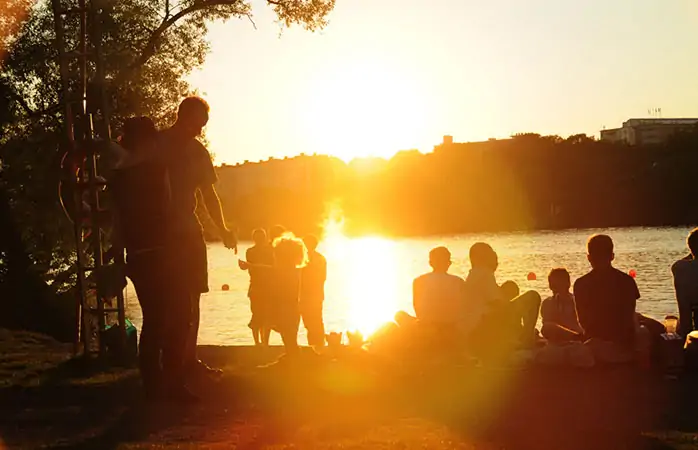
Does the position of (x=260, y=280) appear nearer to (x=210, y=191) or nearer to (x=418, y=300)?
(x=418, y=300)

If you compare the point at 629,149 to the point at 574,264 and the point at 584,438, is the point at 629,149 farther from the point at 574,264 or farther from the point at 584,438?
the point at 584,438

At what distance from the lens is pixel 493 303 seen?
9.80 metres

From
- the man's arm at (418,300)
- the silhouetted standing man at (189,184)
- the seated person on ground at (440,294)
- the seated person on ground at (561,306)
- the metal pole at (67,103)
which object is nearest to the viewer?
the silhouetted standing man at (189,184)

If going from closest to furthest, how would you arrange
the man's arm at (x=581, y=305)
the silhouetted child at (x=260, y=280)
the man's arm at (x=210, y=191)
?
1. the man's arm at (x=210, y=191)
2. the man's arm at (x=581, y=305)
3. the silhouetted child at (x=260, y=280)

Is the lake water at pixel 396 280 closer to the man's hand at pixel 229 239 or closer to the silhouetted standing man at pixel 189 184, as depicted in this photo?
the man's hand at pixel 229 239

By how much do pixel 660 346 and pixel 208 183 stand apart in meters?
4.68

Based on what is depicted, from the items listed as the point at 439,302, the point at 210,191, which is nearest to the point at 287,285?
the point at 439,302

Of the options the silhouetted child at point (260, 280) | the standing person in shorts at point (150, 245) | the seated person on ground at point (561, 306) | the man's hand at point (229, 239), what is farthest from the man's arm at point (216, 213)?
the silhouetted child at point (260, 280)

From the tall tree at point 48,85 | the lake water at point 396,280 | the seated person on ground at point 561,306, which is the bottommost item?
the lake water at point 396,280

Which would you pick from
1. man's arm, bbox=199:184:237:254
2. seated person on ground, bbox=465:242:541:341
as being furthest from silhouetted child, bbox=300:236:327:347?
man's arm, bbox=199:184:237:254

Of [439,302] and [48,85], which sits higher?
[48,85]

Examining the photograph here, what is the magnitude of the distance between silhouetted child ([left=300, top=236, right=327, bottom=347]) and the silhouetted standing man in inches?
220

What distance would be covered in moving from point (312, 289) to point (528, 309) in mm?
4838

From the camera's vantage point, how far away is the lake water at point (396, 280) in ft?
101
